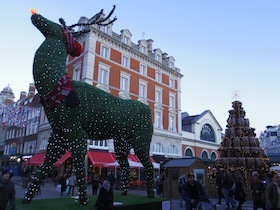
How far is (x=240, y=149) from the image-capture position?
16750 mm

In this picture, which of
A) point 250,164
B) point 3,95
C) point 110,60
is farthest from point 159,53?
point 3,95

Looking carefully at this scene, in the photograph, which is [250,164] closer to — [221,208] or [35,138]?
[221,208]

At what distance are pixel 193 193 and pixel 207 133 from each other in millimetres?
35599

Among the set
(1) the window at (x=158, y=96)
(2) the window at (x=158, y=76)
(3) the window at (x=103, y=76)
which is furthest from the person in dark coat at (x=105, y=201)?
(2) the window at (x=158, y=76)

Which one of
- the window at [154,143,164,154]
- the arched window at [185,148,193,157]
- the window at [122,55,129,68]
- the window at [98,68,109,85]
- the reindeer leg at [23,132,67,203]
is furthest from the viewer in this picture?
the arched window at [185,148,193,157]

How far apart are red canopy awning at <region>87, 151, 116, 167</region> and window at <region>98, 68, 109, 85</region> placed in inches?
286

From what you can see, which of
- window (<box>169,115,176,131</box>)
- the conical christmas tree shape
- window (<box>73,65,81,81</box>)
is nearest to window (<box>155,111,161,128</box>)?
window (<box>169,115,176,131</box>)

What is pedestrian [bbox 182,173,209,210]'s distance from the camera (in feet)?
20.3

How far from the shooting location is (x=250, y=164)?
52.5ft

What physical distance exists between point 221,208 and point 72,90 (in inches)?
351

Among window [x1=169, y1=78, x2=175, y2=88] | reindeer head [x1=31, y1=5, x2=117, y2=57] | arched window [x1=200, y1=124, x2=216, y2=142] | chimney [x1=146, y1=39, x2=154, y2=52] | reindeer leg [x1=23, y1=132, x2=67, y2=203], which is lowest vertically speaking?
reindeer leg [x1=23, y1=132, x2=67, y2=203]

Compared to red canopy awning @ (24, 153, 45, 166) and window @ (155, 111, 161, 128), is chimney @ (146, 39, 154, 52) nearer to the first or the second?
window @ (155, 111, 161, 128)

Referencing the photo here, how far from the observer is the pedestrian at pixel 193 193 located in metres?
6.18

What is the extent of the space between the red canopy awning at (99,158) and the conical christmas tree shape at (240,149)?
34.4 ft
